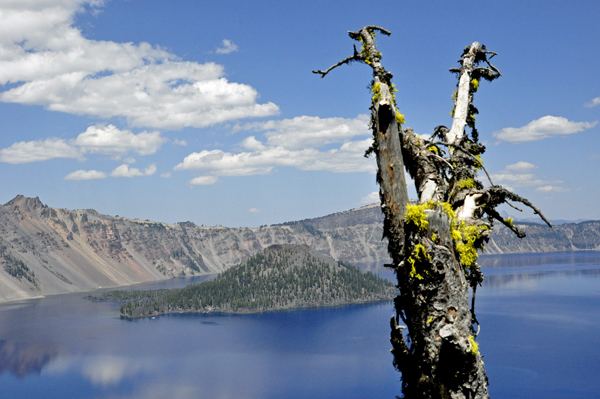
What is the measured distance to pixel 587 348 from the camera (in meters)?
123

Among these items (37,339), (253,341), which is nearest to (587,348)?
(253,341)

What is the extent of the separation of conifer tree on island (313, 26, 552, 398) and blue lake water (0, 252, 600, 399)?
321ft

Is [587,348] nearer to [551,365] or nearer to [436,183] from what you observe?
[551,365]

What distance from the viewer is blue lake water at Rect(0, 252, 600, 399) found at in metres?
105

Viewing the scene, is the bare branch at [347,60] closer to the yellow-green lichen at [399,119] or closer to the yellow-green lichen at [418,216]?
the yellow-green lichen at [399,119]

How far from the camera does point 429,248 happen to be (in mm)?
5434

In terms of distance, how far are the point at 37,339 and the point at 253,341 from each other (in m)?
77.6

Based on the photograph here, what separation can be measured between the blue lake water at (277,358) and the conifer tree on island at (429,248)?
9784 cm

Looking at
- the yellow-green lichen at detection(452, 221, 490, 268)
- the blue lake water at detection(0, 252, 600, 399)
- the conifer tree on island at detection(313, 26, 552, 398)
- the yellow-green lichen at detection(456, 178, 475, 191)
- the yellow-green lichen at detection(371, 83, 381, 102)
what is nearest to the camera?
the conifer tree on island at detection(313, 26, 552, 398)

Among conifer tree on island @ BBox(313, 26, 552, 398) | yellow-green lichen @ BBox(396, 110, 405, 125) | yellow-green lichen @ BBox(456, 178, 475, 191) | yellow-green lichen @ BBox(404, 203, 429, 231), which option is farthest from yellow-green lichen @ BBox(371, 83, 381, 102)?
yellow-green lichen @ BBox(456, 178, 475, 191)

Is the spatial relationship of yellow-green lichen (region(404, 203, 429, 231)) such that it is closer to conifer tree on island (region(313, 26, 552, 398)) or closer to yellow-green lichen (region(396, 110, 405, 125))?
conifer tree on island (region(313, 26, 552, 398))

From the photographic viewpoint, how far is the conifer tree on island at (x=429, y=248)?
5.34 metres

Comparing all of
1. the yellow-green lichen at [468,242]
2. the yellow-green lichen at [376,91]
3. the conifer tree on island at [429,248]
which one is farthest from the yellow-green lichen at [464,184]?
the yellow-green lichen at [376,91]

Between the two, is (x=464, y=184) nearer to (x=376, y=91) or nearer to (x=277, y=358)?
(x=376, y=91)
